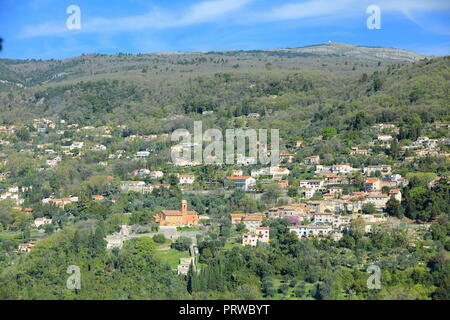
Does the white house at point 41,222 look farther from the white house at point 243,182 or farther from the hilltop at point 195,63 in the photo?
the hilltop at point 195,63

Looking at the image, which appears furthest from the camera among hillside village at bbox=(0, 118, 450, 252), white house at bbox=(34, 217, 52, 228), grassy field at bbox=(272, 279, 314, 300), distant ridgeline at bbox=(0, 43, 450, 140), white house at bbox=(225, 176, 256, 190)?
distant ridgeline at bbox=(0, 43, 450, 140)

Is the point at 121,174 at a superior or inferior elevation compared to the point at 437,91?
inferior

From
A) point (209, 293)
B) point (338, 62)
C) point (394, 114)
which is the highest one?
point (338, 62)

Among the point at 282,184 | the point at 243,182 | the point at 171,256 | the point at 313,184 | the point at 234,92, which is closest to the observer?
the point at 171,256

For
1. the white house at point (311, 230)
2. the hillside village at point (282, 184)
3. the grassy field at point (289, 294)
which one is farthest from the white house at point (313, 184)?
the grassy field at point (289, 294)

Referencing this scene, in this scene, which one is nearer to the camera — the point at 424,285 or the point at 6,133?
the point at 424,285

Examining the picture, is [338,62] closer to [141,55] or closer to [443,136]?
[141,55]

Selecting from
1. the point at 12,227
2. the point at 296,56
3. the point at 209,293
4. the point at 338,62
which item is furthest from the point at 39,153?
the point at 296,56

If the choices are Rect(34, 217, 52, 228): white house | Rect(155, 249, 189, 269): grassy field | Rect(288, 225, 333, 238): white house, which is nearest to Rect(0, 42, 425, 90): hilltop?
Rect(34, 217, 52, 228): white house

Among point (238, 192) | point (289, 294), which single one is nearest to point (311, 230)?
point (289, 294)

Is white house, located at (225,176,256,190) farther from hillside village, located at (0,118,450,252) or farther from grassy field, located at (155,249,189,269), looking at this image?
grassy field, located at (155,249,189,269)

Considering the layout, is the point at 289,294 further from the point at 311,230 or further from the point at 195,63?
the point at 195,63
